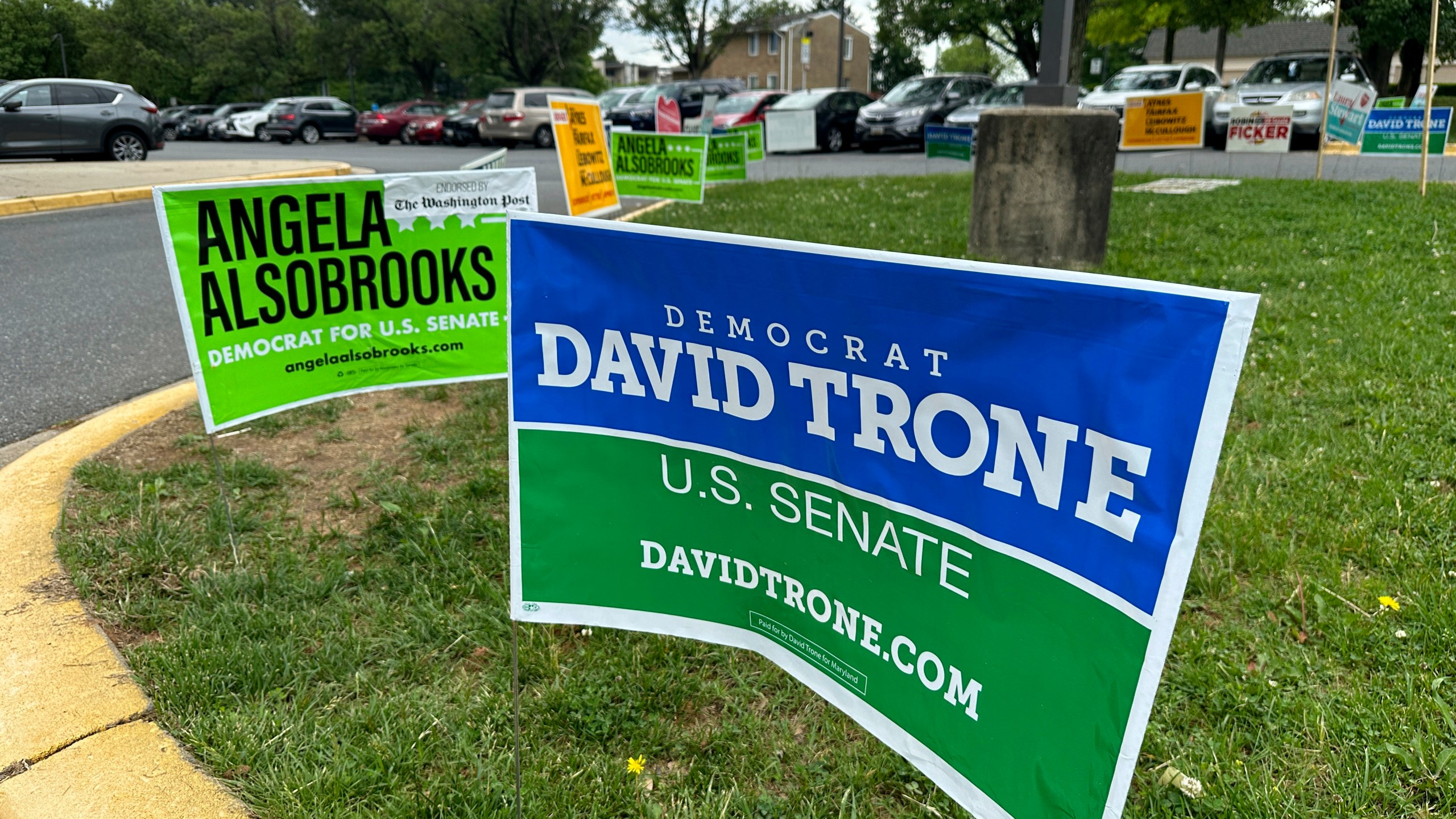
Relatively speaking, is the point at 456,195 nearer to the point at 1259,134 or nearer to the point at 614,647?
the point at 614,647

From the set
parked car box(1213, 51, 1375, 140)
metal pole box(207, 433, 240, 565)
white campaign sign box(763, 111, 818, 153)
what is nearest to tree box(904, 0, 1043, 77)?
parked car box(1213, 51, 1375, 140)

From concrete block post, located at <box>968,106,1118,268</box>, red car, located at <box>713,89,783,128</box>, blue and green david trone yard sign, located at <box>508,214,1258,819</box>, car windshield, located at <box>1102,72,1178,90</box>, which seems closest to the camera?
blue and green david trone yard sign, located at <box>508,214,1258,819</box>

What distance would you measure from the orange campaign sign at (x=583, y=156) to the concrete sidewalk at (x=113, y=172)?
873 centimetres

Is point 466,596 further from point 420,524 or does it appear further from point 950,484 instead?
point 950,484

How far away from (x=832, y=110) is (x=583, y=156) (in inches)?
654

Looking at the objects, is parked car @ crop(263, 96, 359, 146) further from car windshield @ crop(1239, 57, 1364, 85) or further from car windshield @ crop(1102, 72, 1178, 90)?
car windshield @ crop(1239, 57, 1364, 85)

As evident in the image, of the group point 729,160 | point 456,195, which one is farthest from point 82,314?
point 729,160

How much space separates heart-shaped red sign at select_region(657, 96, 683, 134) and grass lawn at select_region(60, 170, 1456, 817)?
9326 mm

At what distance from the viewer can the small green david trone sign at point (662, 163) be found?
919 centimetres

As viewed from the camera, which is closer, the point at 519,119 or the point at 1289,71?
the point at 1289,71

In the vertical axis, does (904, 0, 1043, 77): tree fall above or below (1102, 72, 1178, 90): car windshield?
above

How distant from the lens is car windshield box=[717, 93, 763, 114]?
76.8ft

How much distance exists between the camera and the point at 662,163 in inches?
366

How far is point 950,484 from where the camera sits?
1437 mm
